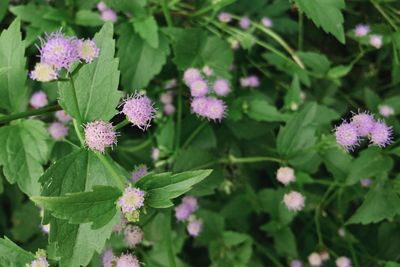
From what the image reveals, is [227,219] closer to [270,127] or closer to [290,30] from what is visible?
[270,127]

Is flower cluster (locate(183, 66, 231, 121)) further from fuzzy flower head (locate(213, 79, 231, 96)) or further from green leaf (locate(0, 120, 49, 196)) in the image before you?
green leaf (locate(0, 120, 49, 196))

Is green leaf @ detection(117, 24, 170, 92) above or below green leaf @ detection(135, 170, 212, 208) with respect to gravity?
below

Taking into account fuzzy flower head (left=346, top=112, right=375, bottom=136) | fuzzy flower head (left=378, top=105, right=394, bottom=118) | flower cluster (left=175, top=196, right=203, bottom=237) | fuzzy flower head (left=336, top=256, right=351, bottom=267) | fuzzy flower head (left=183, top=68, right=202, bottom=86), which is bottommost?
fuzzy flower head (left=336, top=256, right=351, bottom=267)

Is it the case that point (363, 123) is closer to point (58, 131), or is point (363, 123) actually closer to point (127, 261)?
point (127, 261)

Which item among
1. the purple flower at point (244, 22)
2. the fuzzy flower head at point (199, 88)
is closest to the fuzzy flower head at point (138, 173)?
the fuzzy flower head at point (199, 88)

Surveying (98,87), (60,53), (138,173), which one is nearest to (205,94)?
(138,173)

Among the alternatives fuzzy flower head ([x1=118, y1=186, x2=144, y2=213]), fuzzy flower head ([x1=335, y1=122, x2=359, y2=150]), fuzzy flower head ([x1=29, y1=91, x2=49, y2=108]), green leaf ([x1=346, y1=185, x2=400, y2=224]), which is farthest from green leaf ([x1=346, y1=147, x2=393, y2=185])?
fuzzy flower head ([x1=29, y1=91, x2=49, y2=108])

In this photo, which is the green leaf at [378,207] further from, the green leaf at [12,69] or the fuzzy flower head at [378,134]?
the green leaf at [12,69]
